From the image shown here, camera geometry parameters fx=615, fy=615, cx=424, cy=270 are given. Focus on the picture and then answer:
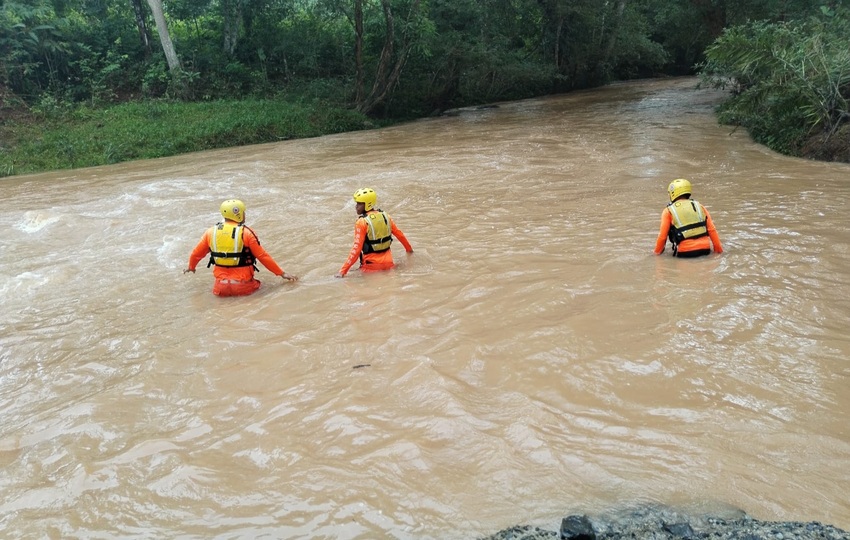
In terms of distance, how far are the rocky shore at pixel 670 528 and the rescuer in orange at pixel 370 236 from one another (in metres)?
4.91

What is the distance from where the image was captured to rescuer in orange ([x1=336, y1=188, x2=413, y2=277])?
773cm

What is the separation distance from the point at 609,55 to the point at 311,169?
2582 centimetres

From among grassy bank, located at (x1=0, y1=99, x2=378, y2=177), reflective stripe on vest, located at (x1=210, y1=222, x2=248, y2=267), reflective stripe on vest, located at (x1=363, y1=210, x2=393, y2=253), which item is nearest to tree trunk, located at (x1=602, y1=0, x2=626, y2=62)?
grassy bank, located at (x1=0, y1=99, x2=378, y2=177)

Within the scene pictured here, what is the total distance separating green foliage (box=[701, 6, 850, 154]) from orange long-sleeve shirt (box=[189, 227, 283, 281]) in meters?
12.5

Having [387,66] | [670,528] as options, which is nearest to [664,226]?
[670,528]

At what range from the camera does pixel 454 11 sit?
2673cm

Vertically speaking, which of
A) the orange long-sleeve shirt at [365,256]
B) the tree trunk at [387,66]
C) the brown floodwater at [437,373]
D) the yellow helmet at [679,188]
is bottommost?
the brown floodwater at [437,373]

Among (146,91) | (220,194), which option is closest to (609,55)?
(146,91)

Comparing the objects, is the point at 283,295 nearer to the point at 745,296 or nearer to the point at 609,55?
the point at 745,296

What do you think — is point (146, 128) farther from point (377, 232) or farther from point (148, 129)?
point (377, 232)

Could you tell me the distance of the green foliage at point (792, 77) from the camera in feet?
44.6

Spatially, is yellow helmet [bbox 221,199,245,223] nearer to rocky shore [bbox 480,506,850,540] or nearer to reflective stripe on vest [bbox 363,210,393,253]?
reflective stripe on vest [bbox 363,210,393,253]

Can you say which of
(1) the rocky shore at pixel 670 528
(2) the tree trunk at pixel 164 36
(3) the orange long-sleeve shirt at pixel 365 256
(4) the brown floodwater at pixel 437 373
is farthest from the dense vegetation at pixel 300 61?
(1) the rocky shore at pixel 670 528

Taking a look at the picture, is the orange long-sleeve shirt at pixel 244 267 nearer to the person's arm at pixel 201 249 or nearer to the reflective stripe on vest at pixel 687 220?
the person's arm at pixel 201 249
